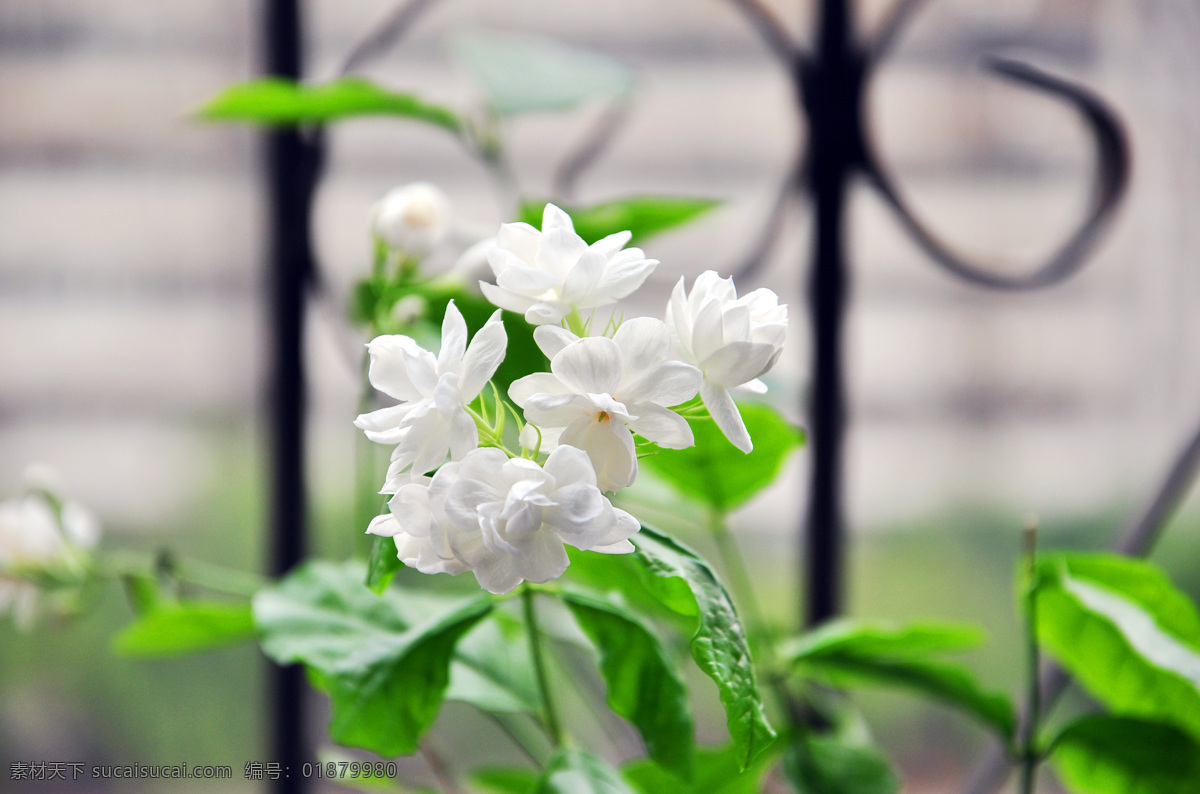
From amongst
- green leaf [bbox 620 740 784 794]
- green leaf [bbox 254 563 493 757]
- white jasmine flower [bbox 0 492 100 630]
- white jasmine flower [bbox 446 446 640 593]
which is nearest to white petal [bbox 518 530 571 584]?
white jasmine flower [bbox 446 446 640 593]

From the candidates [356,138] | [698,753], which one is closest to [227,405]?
[356,138]

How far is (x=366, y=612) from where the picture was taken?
13.3 inches

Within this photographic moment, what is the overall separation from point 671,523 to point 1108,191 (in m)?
0.40

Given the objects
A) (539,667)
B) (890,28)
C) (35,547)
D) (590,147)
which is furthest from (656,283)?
(35,547)

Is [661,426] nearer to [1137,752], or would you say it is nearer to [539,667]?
[539,667]

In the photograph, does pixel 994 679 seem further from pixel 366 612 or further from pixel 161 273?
pixel 161 273

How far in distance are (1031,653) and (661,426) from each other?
26cm

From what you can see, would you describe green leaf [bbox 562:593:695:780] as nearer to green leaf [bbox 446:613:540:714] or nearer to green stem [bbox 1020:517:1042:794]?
green leaf [bbox 446:613:540:714]

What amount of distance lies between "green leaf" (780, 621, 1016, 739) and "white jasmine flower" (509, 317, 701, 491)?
19 centimetres

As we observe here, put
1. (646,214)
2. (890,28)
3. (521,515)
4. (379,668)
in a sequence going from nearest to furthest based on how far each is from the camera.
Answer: (521,515)
(379,668)
(646,214)
(890,28)

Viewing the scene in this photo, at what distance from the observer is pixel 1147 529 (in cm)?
50

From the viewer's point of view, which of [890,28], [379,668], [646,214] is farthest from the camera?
[890,28]

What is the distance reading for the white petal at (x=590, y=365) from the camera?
20cm

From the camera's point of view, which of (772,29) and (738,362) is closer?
(738,362)
